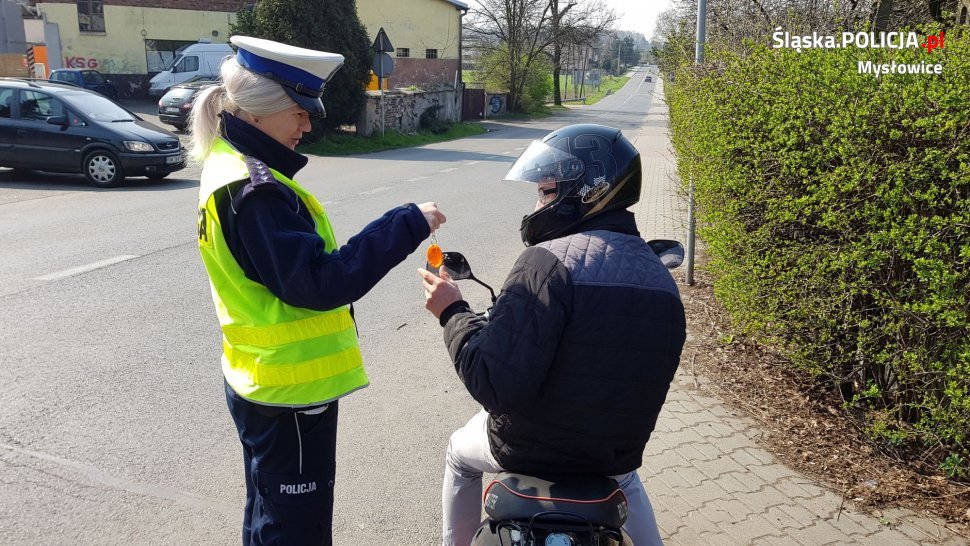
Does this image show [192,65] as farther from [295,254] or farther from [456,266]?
[295,254]

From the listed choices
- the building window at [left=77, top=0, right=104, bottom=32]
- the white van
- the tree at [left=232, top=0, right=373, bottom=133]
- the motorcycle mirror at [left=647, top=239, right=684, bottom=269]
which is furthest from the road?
the building window at [left=77, top=0, right=104, bottom=32]

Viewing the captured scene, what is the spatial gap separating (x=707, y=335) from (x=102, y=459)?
4469mm

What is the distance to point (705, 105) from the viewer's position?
19.0 ft

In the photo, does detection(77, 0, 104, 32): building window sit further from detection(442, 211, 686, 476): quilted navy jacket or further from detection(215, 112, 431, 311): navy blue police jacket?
detection(442, 211, 686, 476): quilted navy jacket

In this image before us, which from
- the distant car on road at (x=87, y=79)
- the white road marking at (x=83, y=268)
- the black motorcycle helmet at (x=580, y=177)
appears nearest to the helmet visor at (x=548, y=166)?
the black motorcycle helmet at (x=580, y=177)

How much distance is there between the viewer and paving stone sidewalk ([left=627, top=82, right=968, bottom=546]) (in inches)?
142

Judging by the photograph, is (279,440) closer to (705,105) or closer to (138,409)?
(138,409)

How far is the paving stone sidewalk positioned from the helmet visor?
2036 mm

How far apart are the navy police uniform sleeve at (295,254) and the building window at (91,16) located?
40.9 metres

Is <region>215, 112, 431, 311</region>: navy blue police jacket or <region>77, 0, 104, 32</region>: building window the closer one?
<region>215, 112, 431, 311</region>: navy blue police jacket

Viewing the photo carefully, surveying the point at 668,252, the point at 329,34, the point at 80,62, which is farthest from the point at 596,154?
the point at 80,62

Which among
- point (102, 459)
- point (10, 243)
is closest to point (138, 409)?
point (102, 459)

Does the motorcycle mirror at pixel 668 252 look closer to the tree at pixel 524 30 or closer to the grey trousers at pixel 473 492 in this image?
the grey trousers at pixel 473 492

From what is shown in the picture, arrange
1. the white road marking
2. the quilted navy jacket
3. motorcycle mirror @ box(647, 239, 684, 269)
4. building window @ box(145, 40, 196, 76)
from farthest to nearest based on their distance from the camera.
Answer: building window @ box(145, 40, 196, 76), the white road marking, motorcycle mirror @ box(647, 239, 684, 269), the quilted navy jacket
